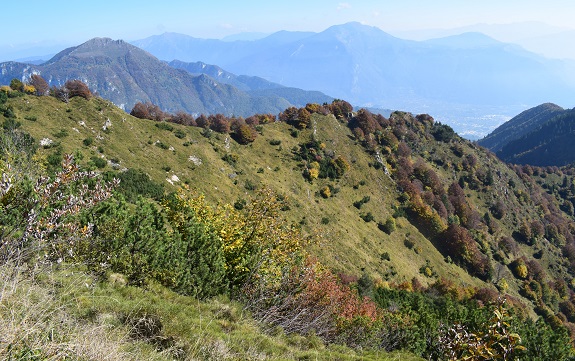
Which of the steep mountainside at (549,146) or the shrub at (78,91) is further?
the steep mountainside at (549,146)

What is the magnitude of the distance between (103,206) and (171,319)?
251 inches

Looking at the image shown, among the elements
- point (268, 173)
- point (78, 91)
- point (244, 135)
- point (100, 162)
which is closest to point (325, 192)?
point (268, 173)

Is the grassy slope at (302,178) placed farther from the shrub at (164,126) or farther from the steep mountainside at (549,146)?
the steep mountainside at (549,146)

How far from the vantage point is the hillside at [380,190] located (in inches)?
1716

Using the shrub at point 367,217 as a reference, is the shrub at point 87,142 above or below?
above

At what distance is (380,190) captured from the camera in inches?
2820

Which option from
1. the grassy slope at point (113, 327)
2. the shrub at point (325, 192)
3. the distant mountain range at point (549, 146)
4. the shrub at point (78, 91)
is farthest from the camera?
the distant mountain range at point (549, 146)

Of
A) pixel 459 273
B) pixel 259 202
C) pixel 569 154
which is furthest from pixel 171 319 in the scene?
pixel 569 154

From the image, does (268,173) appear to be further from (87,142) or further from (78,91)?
(78,91)

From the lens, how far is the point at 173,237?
45.9 ft

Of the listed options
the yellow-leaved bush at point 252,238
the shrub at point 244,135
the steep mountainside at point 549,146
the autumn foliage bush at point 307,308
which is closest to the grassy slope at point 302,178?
the shrub at point 244,135

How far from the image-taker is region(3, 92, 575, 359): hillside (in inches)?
1716

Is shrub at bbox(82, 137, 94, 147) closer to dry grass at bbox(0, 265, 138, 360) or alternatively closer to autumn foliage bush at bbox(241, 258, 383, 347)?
autumn foliage bush at bbox(241, 258, 383, 347)

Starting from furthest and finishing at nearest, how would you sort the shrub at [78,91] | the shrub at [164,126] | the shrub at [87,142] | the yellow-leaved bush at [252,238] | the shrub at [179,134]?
the shrub at [179,134]
the shrub at [164,126]
the shrub at [78,91]
the shrub at [87,142]
the yellow-leaved bush at [252,238]
